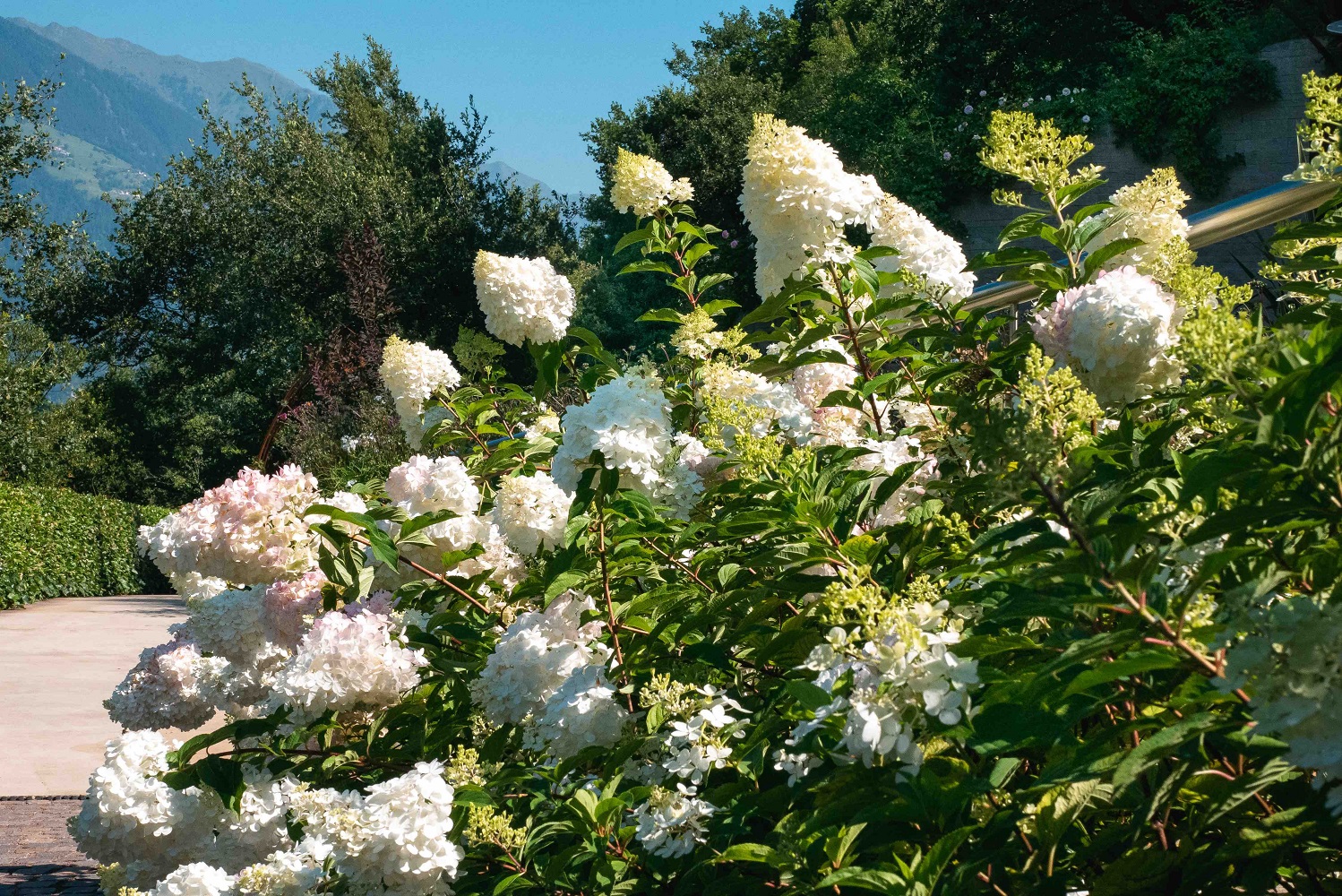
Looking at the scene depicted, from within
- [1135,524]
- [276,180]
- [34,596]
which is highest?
[276,180]

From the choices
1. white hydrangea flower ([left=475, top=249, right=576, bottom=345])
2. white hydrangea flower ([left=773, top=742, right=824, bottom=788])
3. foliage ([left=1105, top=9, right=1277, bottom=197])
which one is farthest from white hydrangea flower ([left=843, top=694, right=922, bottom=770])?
foliage ([left=1105, top=9, right=1277, bottom=197])

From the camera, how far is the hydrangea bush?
99 centimetres

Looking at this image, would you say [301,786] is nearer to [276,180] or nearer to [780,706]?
[780,706]

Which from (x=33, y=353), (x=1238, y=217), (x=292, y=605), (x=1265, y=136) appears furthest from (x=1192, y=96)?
(x=33, y=353)

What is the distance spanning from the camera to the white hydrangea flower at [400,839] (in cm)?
173

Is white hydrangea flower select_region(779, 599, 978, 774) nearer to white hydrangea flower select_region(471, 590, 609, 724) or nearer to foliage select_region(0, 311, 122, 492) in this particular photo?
white hydrangea flower select_region(471, 590, 609, 724)

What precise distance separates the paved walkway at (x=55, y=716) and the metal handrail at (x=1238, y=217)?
12.1 feet

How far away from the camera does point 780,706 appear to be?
1569 mm

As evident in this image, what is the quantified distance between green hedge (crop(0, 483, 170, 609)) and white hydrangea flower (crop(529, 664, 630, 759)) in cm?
1394

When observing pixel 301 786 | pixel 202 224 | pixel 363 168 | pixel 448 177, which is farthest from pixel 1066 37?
pixel 202 224

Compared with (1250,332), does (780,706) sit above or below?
below

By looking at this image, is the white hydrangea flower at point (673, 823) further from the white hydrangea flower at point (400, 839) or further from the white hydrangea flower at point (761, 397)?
the white hydrangea flower at point (761, 397)

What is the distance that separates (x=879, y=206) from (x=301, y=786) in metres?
1.62

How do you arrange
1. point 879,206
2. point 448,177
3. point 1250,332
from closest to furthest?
point 1250,332 < point 879,206 < point 448,177
